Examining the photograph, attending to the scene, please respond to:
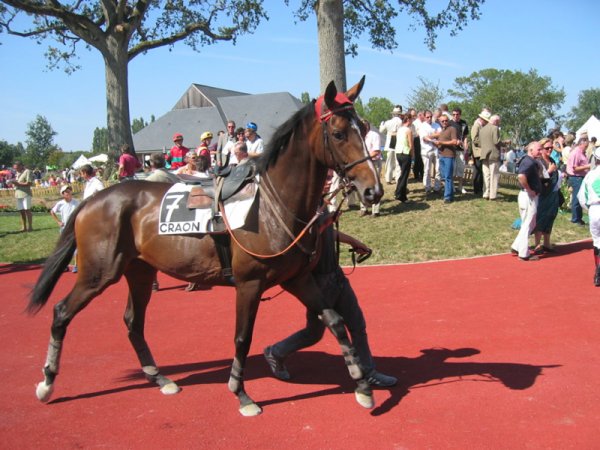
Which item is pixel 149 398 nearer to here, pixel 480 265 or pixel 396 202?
pixel 480 265

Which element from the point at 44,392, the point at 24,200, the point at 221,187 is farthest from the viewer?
the point at 24,200

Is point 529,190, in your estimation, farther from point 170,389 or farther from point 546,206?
point 170,389

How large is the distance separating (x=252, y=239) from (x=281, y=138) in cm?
83

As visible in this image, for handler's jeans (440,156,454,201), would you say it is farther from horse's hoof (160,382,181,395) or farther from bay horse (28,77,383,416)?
horse's hoof (160,382,181,395)

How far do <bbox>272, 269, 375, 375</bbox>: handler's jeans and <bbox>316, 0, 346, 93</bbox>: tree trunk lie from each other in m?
9.45

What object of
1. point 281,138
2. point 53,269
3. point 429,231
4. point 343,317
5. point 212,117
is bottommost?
point 429,231

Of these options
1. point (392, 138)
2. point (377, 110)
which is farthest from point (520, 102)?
point (392, 138)

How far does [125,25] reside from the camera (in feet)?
59.9

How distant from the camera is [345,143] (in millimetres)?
3895

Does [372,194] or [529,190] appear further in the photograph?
[529,190]

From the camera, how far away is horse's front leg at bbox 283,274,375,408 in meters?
4.21

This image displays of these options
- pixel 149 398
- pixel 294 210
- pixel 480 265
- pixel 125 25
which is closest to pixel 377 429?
pixel 294 210

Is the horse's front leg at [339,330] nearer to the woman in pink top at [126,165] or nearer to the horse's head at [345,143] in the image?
the horse's head at [345,143]

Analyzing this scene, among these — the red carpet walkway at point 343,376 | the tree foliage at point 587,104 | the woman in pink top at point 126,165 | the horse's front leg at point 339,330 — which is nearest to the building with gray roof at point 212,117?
the woman in pink top at point 126,165
